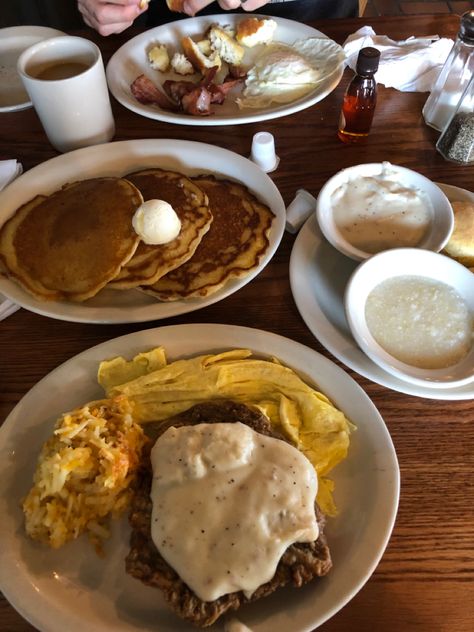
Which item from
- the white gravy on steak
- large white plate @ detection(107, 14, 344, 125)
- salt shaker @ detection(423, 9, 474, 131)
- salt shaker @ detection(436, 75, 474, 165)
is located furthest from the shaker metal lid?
the white gravy on steak

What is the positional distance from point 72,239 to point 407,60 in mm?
1432

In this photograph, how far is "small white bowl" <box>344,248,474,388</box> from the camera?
1.17m

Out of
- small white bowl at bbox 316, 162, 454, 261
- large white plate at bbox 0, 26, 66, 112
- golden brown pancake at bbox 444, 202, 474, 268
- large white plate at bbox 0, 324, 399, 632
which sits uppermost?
large white plate at bbox 0, 26, 66, 112

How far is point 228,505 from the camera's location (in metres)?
0.98

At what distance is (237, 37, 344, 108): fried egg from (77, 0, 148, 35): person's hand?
0.50m

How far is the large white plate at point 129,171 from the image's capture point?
1.33 m

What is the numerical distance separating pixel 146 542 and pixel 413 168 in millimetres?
1437

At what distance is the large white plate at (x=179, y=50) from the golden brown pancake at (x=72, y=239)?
0.43 metres

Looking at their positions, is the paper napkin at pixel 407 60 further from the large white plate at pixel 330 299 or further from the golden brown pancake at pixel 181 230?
the golden brown pancake at pixel 181 230

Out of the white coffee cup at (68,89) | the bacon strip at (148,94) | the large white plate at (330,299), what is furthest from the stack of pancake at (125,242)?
the bacon strip at (148,94)

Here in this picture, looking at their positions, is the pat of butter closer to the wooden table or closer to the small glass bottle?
the wooden table

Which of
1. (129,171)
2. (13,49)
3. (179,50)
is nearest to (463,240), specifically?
(129,171)

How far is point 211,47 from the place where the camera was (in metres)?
2.01

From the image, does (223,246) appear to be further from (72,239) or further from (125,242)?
(72,239)
